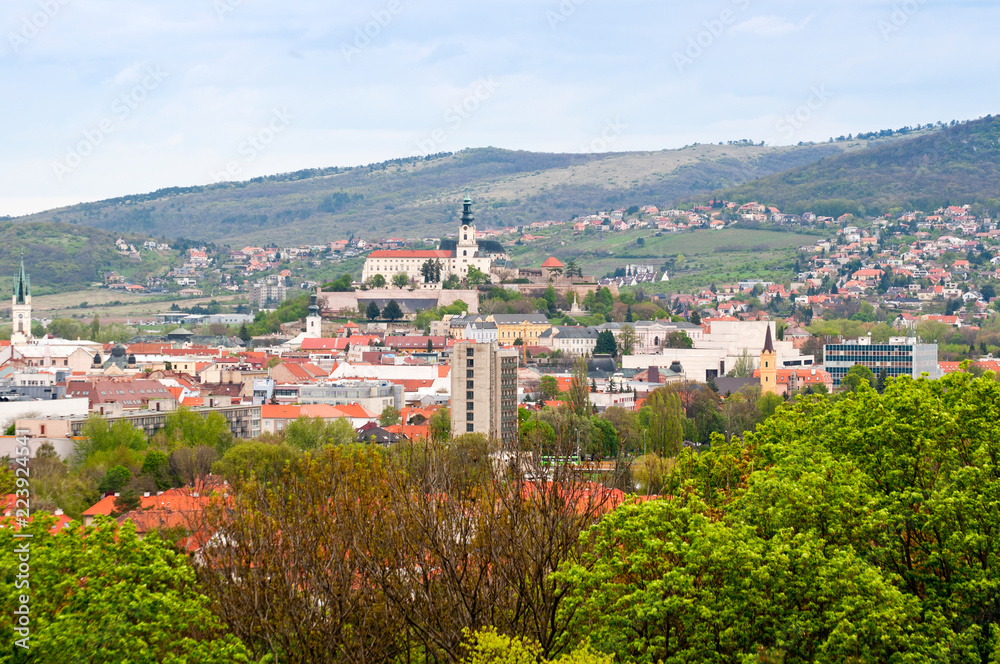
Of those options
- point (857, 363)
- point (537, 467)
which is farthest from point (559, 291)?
Answer: point (537, 467)

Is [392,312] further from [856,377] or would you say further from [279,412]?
[856,377]

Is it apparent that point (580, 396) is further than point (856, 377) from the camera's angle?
No

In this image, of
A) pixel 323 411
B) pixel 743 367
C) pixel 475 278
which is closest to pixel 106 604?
pixel 323 411

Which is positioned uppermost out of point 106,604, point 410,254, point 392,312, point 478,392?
point 410,254

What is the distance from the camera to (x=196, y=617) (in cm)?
1725

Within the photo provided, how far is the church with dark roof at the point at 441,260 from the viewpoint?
13362 centimetres

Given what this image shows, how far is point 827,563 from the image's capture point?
17.0 meters

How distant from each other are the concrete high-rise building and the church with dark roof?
65.9 m

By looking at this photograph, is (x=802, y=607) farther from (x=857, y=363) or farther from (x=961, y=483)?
(x=857, y=363)

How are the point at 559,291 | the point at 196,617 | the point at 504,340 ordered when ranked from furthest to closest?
the point at 559,291 < the point at 504,340 < the point at 196,617

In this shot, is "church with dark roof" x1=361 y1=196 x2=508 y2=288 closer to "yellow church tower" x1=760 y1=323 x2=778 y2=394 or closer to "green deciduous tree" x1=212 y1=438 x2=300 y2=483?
"yellow church tower" x1=760 y1=323 x2=778 y2=394

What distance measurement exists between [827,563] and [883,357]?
8127 cm

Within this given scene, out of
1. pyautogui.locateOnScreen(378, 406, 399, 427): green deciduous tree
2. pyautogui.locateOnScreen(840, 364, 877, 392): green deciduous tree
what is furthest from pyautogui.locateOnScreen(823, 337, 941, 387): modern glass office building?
pyautogui.locateOnScreen(378, 406, 399, 427): green deciduous tree

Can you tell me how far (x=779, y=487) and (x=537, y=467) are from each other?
11.5 ft
